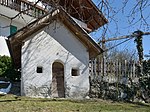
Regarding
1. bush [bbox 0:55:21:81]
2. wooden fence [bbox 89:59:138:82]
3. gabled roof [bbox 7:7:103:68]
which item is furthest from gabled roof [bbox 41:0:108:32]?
bush [bbox 0:55:21:81]

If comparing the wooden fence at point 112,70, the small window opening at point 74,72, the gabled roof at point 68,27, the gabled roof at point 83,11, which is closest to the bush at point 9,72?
the gabled roof at point 68,27

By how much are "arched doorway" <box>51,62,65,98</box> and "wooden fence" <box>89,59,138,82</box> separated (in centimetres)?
187

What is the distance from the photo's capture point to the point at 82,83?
14023 millimetres

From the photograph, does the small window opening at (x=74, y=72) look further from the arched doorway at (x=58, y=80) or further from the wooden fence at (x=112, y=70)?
the wooden fence at (x=112, y=70)

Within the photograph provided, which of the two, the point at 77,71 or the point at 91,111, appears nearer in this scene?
the point at 91,111

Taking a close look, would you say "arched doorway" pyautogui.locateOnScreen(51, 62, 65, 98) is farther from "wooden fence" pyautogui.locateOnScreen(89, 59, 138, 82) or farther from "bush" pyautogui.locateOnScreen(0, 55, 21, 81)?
"bush" pyautogui.locateOnScreen(0, 55, 21, 81)

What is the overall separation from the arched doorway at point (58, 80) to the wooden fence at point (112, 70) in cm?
187

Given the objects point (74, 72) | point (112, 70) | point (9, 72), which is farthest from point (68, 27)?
point (9, 72)

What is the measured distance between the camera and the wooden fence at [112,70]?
14984mm

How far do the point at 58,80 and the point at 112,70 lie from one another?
3476mm

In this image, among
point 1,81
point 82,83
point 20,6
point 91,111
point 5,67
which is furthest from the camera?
point 20,6

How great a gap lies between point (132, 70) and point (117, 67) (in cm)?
112

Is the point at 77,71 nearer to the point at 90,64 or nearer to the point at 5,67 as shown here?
the point at 90,64

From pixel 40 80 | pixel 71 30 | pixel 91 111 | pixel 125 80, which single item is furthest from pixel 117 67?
pixel 91 111
